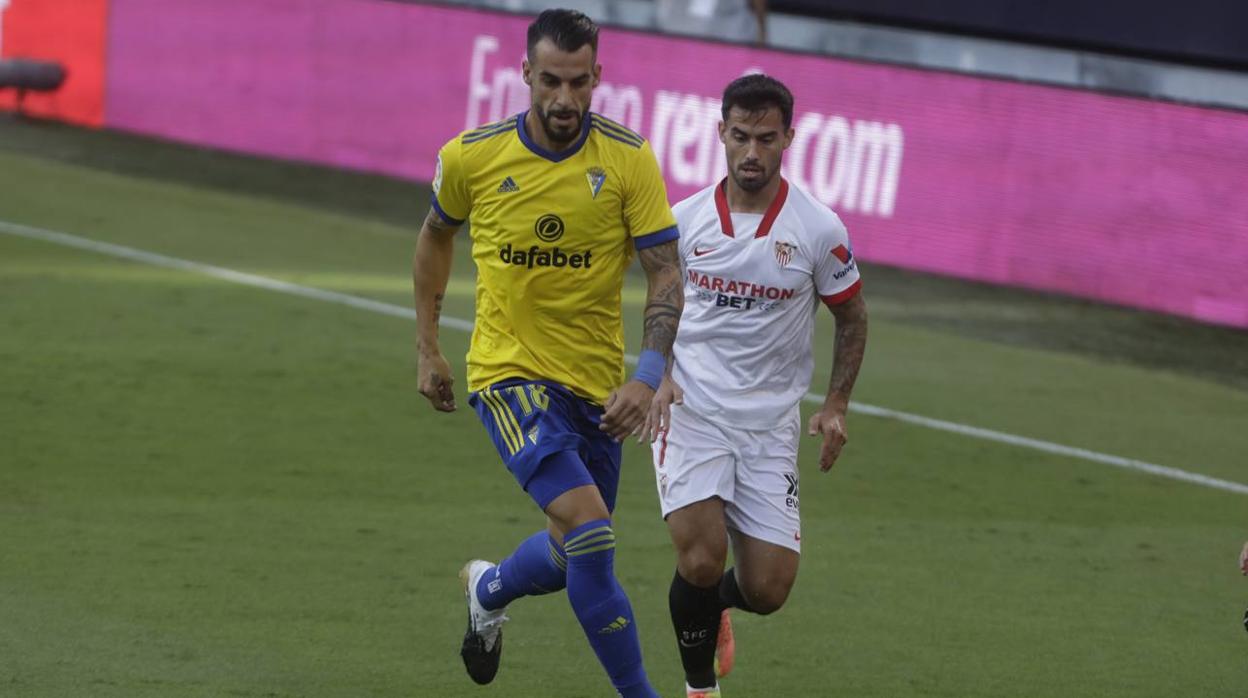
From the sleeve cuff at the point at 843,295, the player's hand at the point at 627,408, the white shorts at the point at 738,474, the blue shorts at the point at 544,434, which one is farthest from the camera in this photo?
the sleeve cuff at the point at 843,295

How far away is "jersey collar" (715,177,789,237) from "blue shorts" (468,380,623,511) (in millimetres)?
907

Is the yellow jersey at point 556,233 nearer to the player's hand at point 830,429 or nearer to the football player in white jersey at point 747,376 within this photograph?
the football player in white jersey at point 747,376

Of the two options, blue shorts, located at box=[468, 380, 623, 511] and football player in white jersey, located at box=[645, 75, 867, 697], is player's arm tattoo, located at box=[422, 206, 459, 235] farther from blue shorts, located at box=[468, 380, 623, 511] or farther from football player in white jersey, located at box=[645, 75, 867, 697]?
football player in white jersey, located at box=[645, 75, 867, 697]

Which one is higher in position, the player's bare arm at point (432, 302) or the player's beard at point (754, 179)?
the player's beard at point (754, 179)

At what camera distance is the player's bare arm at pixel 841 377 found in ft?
23.5

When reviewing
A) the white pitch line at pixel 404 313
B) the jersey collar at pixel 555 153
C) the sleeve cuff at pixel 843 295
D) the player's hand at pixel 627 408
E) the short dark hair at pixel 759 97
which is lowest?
the white pitch line at pixel 404 313

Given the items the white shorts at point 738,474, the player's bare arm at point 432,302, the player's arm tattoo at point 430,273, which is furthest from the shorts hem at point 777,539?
the player's arm tattoo at point 430,273

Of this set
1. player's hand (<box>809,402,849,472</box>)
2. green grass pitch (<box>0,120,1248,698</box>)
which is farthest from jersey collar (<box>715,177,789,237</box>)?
green grass pitch (<box>0,120,1248,698</box>)

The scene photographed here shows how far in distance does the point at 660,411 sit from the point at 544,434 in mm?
412

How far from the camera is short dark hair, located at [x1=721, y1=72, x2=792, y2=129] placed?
7.17 meters

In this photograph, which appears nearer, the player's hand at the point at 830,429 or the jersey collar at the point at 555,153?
the jersey collar at the point at 555,153

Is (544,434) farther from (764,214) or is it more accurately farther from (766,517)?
(764,214)

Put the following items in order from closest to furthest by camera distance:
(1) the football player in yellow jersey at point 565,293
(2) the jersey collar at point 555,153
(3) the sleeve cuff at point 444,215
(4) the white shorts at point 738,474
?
(1) the football player in yellow jersey at point 565,293 < (2) the jersey collar at point 555,153 < (3) the sleeve cuff at point 444,215 < (4) the white shorts at point 738,474

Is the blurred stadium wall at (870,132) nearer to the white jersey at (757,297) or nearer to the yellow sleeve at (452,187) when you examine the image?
the white jersey at (757,297)
